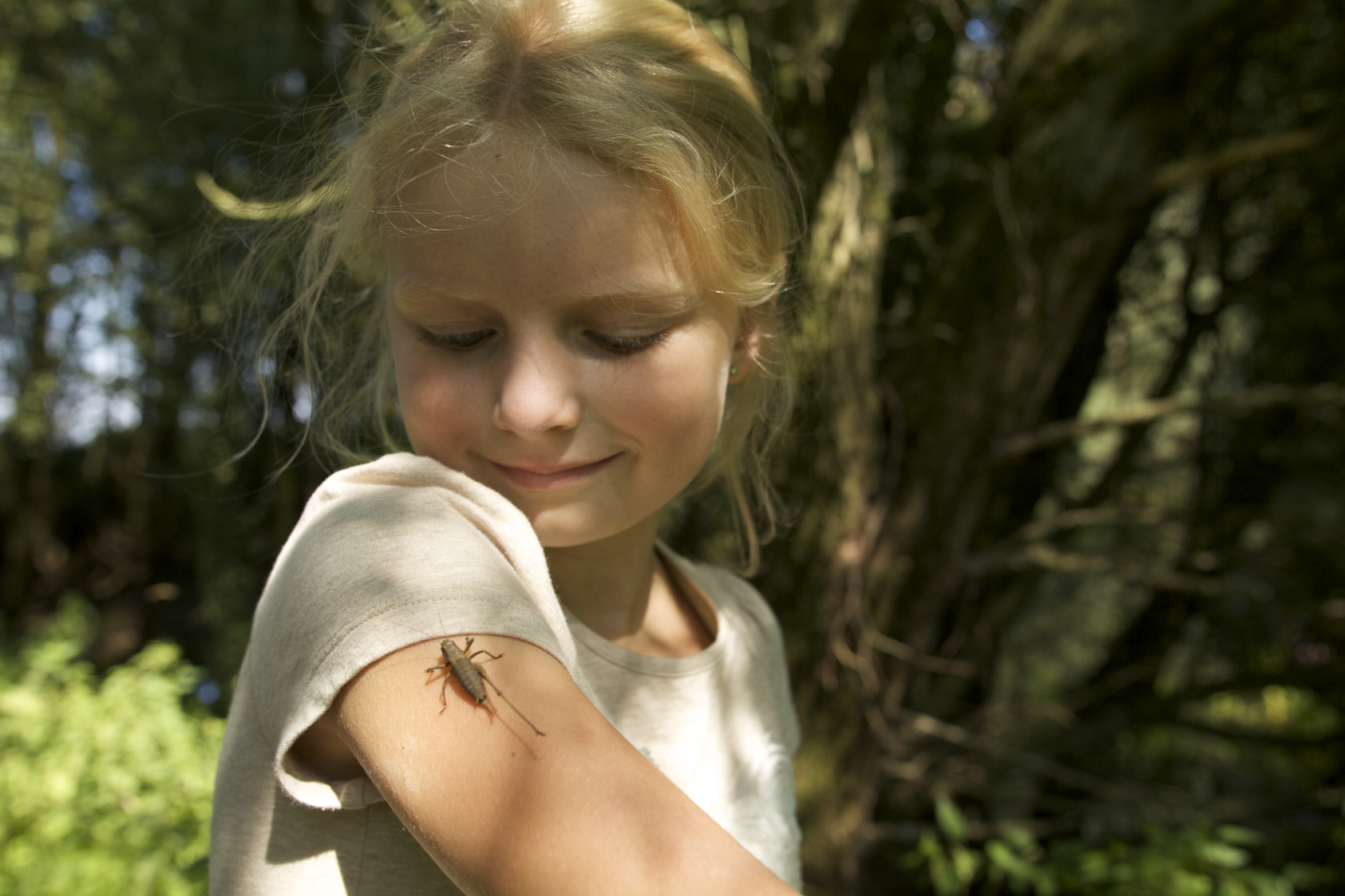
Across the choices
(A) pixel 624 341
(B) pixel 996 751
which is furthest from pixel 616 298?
(B) pixel 996 751

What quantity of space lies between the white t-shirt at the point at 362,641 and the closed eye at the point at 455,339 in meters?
0.13

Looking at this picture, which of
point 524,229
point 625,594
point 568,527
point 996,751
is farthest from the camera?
point 996,751

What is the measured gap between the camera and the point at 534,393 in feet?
2.84

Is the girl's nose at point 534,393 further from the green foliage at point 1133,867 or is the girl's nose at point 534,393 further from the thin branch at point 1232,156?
the green foliage at point 1133,867

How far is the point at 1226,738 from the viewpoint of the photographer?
3.40m

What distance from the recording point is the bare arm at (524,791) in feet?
2.06

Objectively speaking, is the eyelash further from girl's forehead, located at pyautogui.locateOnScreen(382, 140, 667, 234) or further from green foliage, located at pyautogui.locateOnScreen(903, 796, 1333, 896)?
green foliage, located at pyautogui.locateOnScreen(903, 796, 1333, 896)

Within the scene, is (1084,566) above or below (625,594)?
below

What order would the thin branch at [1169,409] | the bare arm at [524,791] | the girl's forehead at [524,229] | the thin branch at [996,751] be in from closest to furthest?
the bare arm at [524,791] < the girl's forehead at [524,229] < the thin branch at [1169,409] < the thin branch at [996,751]

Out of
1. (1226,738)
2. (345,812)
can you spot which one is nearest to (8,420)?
(345,812)

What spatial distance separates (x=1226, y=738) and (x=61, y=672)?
4.93 m

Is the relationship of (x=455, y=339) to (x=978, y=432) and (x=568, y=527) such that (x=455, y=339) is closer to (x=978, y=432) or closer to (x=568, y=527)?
(x=568, y=527)

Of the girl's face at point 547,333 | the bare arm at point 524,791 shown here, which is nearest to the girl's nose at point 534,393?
the girl's face at point 547,333

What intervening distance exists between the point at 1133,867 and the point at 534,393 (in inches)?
105
